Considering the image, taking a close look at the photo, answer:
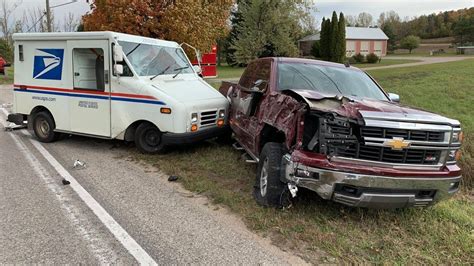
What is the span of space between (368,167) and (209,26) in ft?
46.7

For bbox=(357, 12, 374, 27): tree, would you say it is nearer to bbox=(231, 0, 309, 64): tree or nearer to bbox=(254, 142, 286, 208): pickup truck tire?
bbox=(231, 0, 309, 64): tree

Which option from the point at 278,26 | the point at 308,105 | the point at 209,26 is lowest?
the point at 308,105

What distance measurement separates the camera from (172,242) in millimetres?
4246

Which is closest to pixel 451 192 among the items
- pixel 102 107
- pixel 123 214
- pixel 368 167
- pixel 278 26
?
pixel 368 167

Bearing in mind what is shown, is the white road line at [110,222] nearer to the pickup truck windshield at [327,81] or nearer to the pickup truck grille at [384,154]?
the pickup truck grille at [384,154]

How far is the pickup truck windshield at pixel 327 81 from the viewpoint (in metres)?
5.88

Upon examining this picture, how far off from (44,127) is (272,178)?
20.3 feet

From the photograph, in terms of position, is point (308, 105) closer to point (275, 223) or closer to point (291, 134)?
point (291, 134)

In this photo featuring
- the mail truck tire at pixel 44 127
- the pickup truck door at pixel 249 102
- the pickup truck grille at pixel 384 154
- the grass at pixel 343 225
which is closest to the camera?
the grass at pixel 343 225

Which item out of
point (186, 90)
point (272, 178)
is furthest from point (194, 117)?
point (272, 178)

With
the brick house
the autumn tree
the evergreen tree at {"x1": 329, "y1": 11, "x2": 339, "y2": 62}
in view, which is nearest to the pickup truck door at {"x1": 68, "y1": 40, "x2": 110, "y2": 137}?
the autumn tree

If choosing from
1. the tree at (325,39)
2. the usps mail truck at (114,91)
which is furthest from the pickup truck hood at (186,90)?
the tree at (325,39)

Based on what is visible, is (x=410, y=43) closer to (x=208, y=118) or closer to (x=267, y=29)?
(x=267, y=29)

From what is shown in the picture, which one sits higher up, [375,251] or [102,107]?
[102,107]
